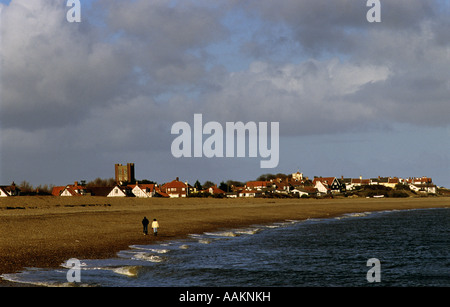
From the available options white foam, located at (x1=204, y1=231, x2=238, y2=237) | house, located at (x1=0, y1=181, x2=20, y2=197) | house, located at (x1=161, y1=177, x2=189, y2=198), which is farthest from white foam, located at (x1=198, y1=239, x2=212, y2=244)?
house, located at (x1=161, y1=177, x2=189, y2=198)

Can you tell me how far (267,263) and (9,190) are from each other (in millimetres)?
106405

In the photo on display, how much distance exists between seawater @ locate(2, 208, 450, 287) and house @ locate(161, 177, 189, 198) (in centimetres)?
10744

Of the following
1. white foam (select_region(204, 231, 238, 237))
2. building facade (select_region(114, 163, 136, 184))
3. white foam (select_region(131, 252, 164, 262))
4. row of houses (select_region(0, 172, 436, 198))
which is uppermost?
building facade (select_region(114, 163, 136, 184))

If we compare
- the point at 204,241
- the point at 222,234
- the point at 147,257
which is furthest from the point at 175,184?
the point at 147,257

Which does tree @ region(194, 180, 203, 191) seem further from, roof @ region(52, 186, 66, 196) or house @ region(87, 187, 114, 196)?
roof @ region(52, 186, 66, 196)

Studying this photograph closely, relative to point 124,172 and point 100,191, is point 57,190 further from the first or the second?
point 124,172

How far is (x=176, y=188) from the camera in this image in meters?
158

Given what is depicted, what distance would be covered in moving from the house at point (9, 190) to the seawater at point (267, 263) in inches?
3422

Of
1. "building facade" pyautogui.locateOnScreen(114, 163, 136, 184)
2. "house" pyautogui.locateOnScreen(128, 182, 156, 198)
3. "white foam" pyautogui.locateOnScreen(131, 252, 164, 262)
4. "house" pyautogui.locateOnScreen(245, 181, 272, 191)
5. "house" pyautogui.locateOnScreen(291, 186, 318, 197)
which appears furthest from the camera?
"house" pyautogui.locateOnScreen(245, 181, 272, 191)

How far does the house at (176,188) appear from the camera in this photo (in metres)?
156

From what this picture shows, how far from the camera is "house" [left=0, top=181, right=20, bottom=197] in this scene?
118062 mm

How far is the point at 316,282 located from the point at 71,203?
7058 centimetres

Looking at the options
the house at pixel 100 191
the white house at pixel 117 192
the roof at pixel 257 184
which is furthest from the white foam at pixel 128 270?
the roof at pixel 257 184
